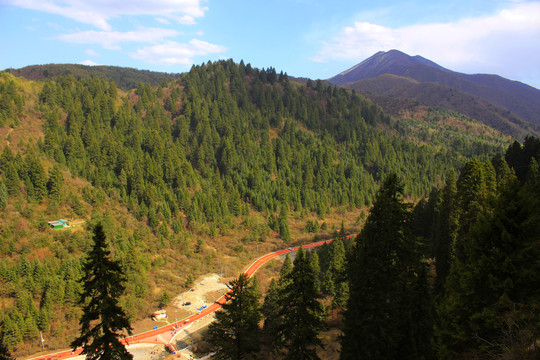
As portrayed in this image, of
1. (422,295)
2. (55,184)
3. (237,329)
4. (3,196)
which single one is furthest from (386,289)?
(55,184)

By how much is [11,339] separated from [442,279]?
54.0 metres

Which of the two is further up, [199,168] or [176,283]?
[199,168]

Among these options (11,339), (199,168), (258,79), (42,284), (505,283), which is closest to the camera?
(505,283)

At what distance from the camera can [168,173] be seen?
308 feet

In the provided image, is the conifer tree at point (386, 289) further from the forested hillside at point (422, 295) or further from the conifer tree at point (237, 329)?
the conifer tree at point (237, 329)

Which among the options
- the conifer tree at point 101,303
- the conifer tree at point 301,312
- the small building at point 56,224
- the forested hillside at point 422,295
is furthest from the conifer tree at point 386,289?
the small building at point 56,224

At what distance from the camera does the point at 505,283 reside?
13.8 meters

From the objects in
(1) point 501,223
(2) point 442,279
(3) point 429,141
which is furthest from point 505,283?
(3) point 429,141

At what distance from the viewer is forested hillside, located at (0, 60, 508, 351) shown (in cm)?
5531

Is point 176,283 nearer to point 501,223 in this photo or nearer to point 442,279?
point 442,279

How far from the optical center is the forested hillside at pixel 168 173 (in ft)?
181

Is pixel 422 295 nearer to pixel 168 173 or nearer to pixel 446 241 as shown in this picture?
pixel 446 241

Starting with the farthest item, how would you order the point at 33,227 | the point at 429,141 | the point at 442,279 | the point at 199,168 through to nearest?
the point at 429,141 → the point at 199,168 → the point at 33,227 → the point at 442,279

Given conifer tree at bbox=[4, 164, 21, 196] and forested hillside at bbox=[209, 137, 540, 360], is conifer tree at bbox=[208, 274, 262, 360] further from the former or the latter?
conifer tree at bbox=[4, 164, 21, 196]
